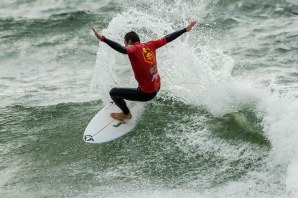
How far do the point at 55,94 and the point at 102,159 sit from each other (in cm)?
445

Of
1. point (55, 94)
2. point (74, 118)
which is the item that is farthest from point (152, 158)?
point (55, 94)

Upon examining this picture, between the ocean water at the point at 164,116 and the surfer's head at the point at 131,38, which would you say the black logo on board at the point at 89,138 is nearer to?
the ocean water at the point at 164,116

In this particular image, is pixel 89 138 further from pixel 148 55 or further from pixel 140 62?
pixel 148 55

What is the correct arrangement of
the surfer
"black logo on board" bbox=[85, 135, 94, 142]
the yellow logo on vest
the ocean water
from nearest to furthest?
the ocean water, the surfer, the yellow logo on vest, "black logo on board" bbox=[85, 135, 94, 142]

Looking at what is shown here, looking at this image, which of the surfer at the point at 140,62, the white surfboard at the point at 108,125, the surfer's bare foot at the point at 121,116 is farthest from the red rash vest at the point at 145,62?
the white surfboard at the point at 108,125

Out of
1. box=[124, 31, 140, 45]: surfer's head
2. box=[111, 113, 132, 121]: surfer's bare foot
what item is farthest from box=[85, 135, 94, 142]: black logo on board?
box=[124, 31, 140, 45]: surfer's head

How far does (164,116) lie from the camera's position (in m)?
11.2

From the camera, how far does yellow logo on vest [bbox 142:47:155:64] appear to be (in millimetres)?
9641

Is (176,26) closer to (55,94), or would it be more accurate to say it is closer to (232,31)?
(232,31)

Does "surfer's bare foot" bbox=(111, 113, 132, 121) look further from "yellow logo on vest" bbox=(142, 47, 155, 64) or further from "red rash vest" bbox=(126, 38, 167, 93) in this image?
"yellow logo on vest" bbox=(142, 47, 155, 64)

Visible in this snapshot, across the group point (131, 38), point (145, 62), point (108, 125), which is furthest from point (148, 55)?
point (108, 125)

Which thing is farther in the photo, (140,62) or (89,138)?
(89,138)

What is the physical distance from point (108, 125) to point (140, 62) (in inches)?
71.0

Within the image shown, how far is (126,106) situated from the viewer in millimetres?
10672
